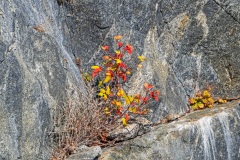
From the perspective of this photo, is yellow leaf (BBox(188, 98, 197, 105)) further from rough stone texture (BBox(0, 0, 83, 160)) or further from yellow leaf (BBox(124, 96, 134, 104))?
rough stone texture (BBox(0, 0, 83, 160))

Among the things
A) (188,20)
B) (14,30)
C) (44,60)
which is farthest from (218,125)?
(14,30)

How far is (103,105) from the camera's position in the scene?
4.80m

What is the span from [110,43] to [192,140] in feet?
4.86

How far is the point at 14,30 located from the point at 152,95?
1.90 metres

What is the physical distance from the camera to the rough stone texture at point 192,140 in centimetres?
448

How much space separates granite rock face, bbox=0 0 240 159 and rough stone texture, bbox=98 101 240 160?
2 cm

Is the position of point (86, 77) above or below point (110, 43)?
below

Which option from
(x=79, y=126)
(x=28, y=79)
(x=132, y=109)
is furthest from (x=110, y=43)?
(x=28, y=79)

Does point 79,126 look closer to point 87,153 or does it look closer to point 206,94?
point 87,153

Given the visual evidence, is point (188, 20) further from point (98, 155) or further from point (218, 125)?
point (98, 155)

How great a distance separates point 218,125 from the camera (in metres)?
5.33

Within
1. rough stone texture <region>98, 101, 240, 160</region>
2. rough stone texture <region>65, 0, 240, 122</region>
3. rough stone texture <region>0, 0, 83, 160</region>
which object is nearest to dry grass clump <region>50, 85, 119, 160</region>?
rough stone texture <region>0, 0, 83, 160</region>

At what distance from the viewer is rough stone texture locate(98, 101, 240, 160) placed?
448cm

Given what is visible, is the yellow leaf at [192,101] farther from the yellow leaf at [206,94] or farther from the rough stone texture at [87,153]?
the rough stone texture at [87,153]
